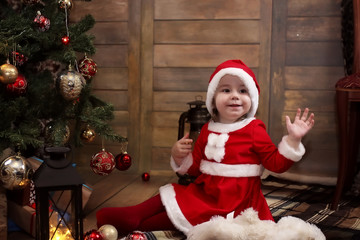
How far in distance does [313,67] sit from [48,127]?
1486 mm

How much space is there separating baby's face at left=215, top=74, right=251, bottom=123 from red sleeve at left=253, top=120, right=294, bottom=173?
0.07 meters

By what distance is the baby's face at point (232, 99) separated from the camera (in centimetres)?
134

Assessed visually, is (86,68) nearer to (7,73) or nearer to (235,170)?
(7,73)

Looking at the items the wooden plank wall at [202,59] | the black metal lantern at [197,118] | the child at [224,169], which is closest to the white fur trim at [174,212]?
the child at [224,169]

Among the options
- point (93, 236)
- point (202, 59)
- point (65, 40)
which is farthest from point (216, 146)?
point (202, 59)

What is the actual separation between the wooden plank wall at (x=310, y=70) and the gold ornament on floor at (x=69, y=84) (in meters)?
1.21

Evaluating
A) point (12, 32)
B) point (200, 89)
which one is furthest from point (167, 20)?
point (12, 32)

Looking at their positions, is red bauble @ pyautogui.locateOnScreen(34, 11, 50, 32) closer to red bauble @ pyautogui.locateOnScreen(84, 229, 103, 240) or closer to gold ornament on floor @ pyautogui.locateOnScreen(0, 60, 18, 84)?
gold ornament on floor @ pyautogui.locateOnScreen(0, 60, 18, 84)

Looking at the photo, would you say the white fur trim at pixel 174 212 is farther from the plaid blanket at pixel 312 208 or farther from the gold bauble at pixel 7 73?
the gold bauble at pixel 7 73

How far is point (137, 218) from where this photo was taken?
1389mm

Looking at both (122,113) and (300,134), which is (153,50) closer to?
(122,113)

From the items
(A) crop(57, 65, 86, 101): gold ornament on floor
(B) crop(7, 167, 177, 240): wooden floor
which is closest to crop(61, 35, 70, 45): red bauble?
(A) crop(57, 65, 86, 101): gold ornament on floor

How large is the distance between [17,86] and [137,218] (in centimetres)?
62

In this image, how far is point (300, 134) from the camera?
1232 mm
